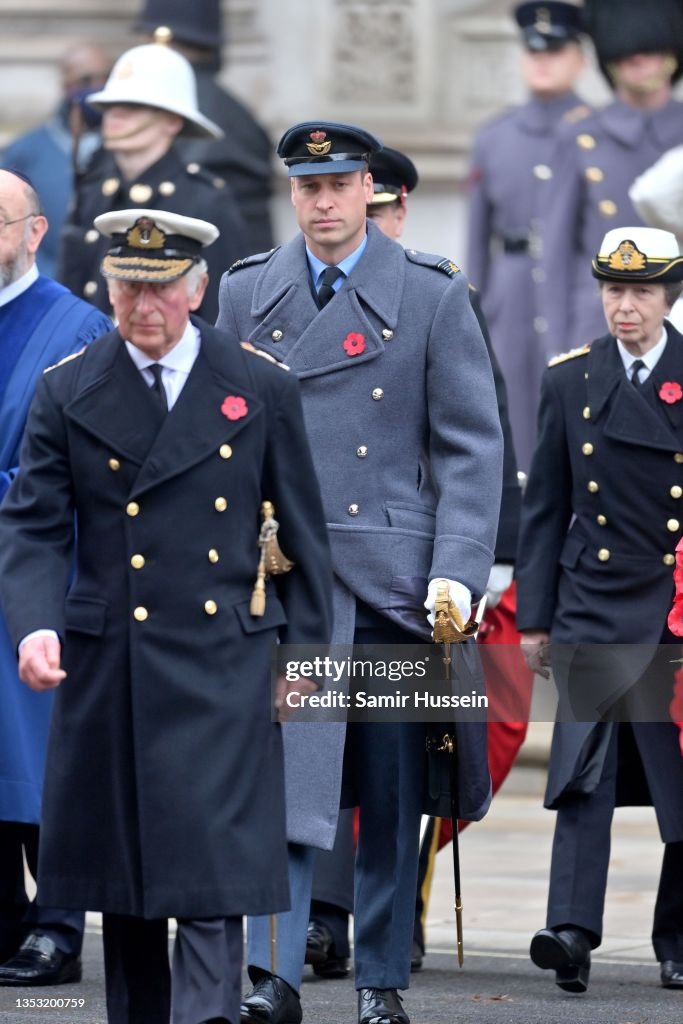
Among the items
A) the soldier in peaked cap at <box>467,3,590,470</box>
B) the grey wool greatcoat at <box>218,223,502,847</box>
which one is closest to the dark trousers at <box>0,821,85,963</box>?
the grey wool greatcoat at <box>218,223,502,847</box>

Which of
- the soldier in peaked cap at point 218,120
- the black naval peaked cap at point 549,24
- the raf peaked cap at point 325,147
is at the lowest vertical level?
the soldier in peaked cap at point 218,120

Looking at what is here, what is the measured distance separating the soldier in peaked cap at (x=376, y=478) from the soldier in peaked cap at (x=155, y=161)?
2629 mm

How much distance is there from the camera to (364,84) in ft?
46.6

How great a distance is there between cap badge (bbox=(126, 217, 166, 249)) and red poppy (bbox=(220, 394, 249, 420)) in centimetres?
33

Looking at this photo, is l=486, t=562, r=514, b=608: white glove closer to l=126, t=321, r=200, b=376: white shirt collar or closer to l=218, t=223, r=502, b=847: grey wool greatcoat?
l=218, t=223, r=502, b=847: grey wool greatcoat

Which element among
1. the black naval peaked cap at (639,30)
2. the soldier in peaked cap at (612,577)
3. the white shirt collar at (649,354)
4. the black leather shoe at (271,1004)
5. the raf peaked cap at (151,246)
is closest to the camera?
the raf peaked cap at (151,246)

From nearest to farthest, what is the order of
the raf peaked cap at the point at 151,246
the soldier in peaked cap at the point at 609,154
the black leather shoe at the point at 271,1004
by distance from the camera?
the raf peaked cap at the point at 151,246 → the black leather shoe at the point at 271,1004 → the soldier in peaked cap at the point at 609,154

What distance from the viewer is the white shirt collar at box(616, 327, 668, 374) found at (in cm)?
786

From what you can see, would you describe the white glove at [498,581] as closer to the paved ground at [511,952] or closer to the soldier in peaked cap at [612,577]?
the soldier in peaked cap at [612,577]

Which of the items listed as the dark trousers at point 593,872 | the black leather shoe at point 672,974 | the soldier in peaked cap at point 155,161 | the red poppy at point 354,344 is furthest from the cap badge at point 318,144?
the soldier in peaked cap at point 155,161

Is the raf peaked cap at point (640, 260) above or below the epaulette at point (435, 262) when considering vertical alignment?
below

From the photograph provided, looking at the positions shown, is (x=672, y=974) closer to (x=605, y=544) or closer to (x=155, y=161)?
(x=605, y=544)

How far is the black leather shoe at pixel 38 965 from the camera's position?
7.55 meters

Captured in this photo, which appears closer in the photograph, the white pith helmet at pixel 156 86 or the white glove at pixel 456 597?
the white glove at pixel 456 597
